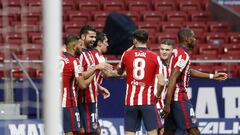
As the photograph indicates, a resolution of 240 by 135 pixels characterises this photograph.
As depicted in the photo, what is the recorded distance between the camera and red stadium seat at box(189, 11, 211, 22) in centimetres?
1881

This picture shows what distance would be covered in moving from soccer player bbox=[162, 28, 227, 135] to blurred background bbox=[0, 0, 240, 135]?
162cm

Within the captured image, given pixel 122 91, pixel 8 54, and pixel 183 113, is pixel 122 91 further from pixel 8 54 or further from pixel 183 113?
pixel 183 113

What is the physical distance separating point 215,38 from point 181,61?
23.5 feet

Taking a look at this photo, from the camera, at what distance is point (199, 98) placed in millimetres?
14633

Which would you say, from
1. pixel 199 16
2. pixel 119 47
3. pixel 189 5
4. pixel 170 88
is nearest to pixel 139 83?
pixel 170 88

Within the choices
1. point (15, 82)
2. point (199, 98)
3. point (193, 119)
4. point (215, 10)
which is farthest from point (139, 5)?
point (193, 119)

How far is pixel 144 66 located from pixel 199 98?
4.01 meters

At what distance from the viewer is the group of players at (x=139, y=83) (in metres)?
10.8

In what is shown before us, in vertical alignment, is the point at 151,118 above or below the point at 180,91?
below

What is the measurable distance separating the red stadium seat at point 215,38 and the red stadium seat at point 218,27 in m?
0.45

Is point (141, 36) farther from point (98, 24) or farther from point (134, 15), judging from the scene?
point (134, 15)

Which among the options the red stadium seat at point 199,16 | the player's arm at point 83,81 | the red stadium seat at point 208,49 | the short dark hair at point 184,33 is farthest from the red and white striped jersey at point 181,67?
the red stadium seat at point 199,16

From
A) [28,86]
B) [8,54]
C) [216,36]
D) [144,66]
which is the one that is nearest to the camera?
[144,66]

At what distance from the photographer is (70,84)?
11.2 metres
